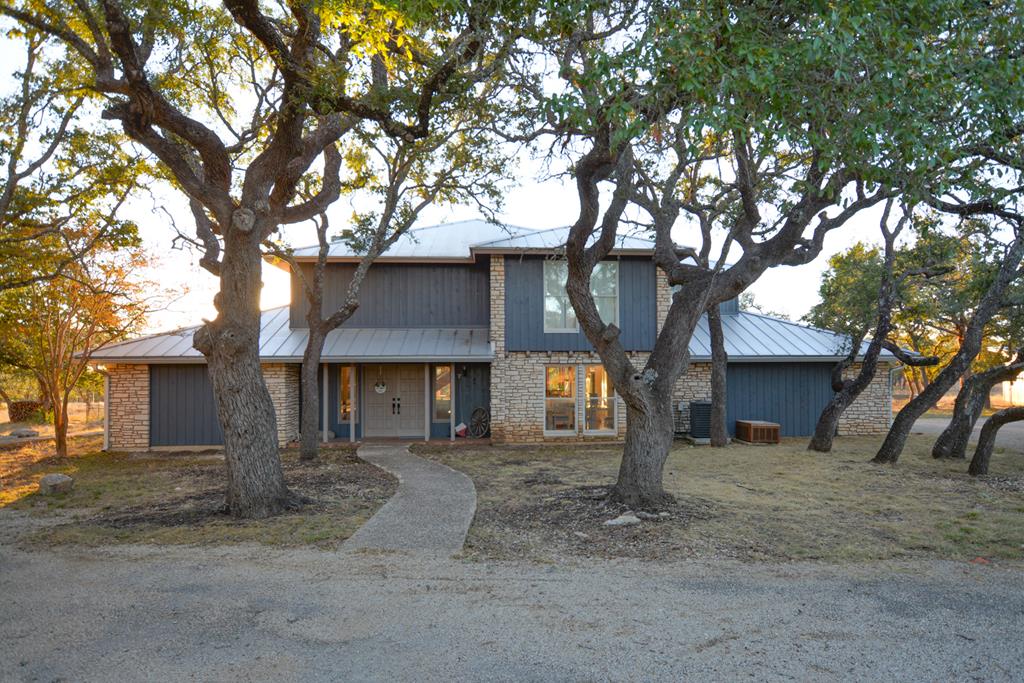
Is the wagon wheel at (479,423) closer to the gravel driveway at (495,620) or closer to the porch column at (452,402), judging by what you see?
the porch column at (452,402)

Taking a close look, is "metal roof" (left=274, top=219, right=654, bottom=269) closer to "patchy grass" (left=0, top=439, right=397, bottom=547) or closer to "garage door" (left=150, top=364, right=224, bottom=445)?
"garage door" (left=150, top=364, right=224, bottom=445)

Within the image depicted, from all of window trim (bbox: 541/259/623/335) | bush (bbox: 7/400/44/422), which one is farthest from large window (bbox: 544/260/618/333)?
bush (bbox: 7/400/44/422)

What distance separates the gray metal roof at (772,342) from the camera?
16094 millimetres

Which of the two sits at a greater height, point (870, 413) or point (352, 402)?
point (352, 402)

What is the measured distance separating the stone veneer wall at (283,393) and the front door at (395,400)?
192 centimetres

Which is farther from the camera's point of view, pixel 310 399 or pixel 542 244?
pixel 542 244

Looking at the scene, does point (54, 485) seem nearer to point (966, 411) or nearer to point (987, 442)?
point (987, 442)

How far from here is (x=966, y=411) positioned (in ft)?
40.6

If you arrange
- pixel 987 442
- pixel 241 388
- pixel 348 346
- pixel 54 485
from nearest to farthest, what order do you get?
1. pixel 241 388
2. pixel 54 485
3. pixel 987 442
4. pixel 348 346

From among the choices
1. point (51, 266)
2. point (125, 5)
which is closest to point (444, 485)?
point (125, 5)

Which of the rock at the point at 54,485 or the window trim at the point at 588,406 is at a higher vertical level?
the window trim at the point at 588,406

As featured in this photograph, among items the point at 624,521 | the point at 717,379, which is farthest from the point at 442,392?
the point at 624,521

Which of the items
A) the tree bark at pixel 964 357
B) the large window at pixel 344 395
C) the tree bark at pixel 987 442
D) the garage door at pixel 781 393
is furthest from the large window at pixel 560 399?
the tree bark at pixel 987 442

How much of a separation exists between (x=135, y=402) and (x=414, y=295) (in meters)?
7.41
